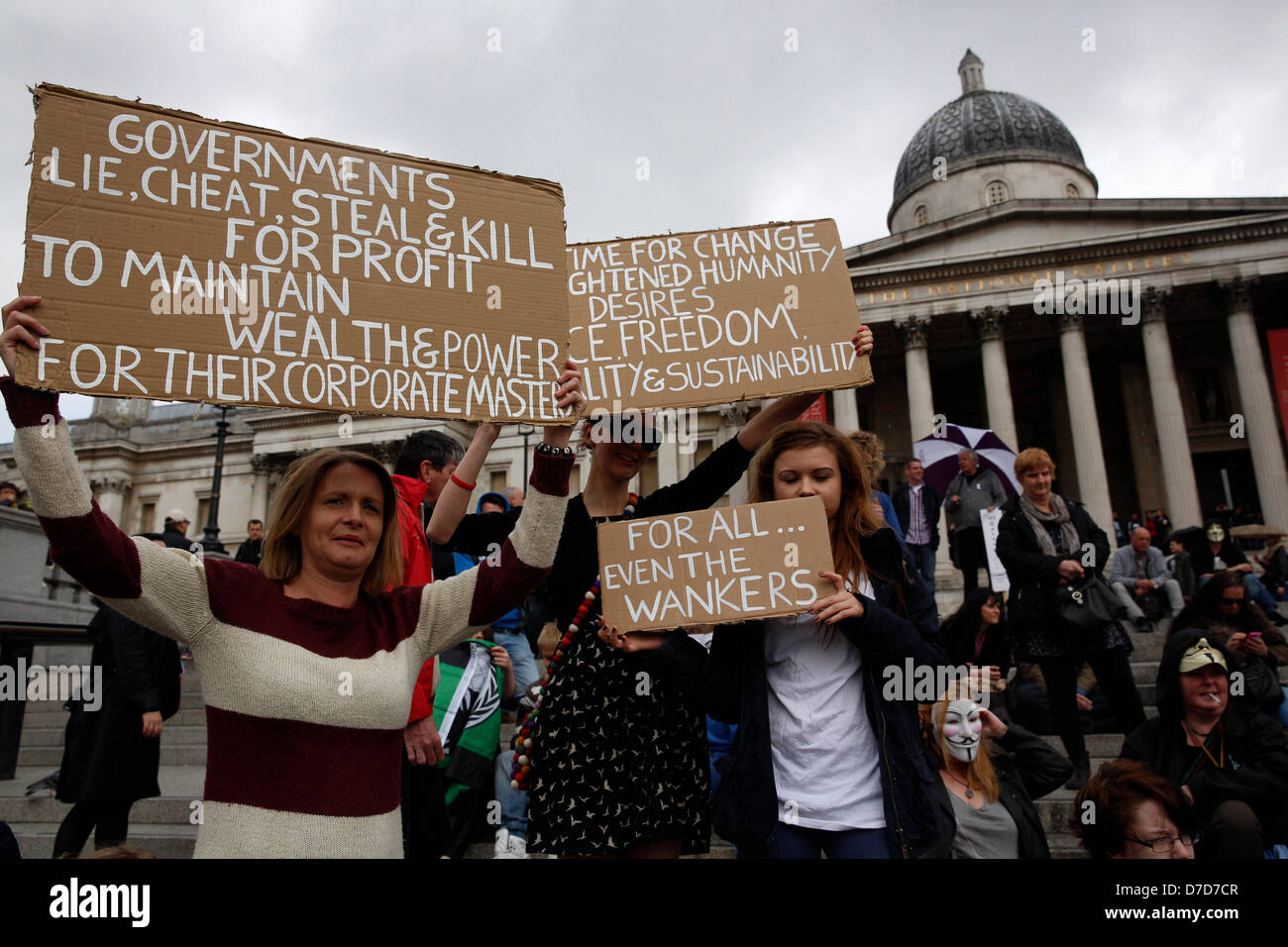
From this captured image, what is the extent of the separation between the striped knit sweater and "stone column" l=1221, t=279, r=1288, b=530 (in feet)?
97.7

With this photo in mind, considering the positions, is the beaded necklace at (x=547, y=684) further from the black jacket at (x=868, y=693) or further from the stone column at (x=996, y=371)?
the stone column at (x=996, y=371)

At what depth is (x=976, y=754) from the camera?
12.7 ft

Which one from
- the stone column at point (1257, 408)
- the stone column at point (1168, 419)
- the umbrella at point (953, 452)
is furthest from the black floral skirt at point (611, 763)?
the stone column at point (1257, 408)

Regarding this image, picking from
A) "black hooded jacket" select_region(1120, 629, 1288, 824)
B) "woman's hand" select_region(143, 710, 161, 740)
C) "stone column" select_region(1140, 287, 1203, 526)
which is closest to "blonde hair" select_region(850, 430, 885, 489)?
"black hooded jacket" select_region(1120, 629, 1288, 824)

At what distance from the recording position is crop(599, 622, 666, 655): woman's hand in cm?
299

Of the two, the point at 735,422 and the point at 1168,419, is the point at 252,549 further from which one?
the point at 1168,419


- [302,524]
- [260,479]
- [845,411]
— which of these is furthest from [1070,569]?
[260,479]

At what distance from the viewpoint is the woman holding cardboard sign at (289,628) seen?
2074 mm

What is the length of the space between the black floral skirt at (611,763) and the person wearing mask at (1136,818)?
1.72 meters

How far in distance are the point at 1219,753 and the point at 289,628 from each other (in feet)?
14.3

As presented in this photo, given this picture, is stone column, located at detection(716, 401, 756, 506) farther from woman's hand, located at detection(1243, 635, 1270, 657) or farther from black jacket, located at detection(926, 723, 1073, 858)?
black jacket, located at detection(926, 723, 1073, 858)

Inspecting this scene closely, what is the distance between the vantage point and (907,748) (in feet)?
9.04
